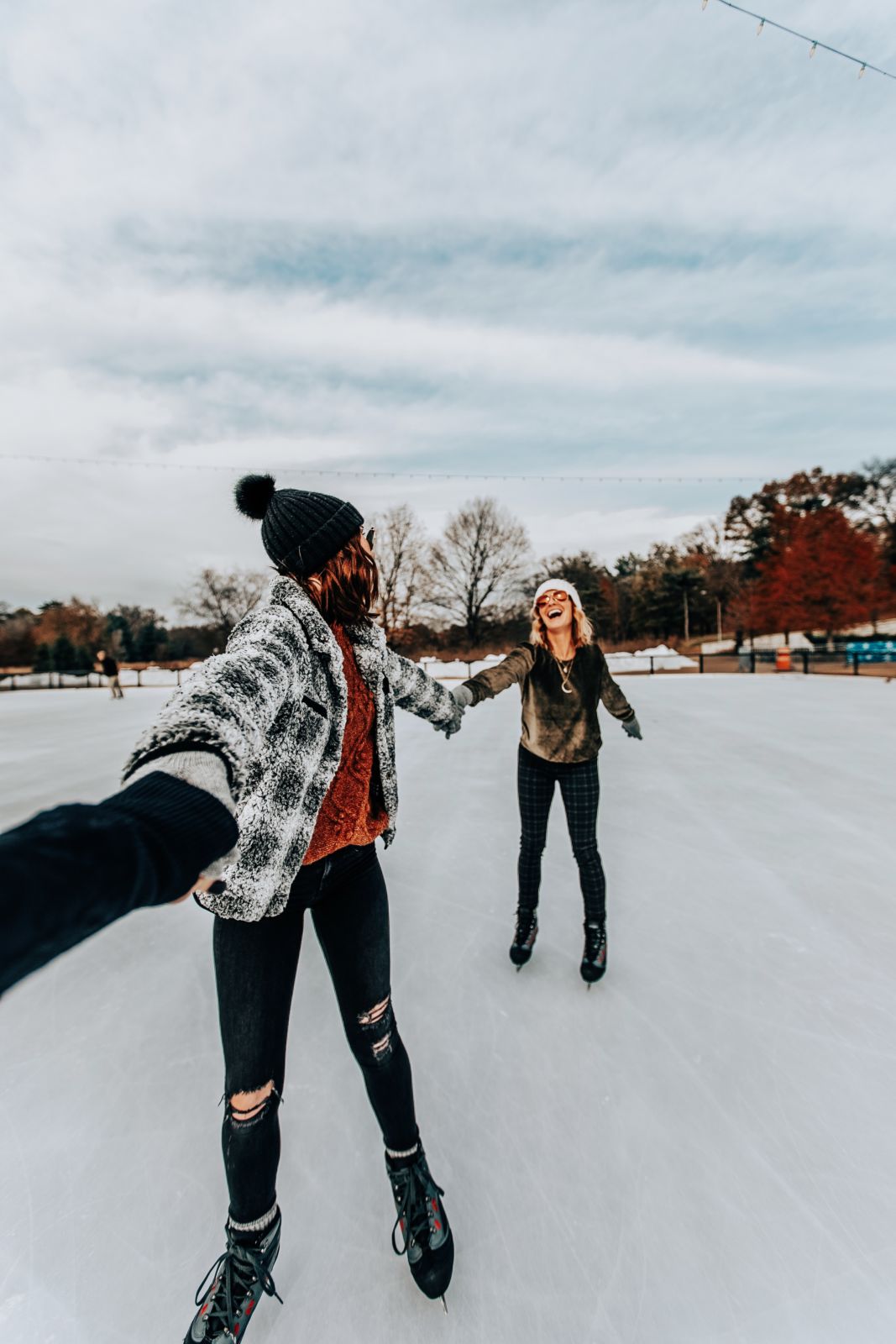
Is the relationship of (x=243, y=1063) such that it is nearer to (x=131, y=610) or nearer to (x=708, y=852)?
(x=708, y=852)

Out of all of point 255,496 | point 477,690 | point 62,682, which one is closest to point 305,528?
point 255,496

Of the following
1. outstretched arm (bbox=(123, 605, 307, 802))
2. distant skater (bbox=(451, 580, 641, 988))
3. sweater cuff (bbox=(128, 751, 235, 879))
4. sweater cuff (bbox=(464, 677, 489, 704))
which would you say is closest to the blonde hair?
distant skater (bbox=(451, 580, 641, 988))

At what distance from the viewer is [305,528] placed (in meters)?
1.12

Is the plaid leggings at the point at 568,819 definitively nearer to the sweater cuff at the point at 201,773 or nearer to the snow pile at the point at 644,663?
the sweater cuff at the point at 201,773

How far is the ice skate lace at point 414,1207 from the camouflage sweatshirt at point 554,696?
3.95 ft

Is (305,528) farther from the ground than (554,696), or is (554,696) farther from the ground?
(305,528)

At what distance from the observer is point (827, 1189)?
140cm

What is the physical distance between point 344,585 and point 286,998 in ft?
2.41

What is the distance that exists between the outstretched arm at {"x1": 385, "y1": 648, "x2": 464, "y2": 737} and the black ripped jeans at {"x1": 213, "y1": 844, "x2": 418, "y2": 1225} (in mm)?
379

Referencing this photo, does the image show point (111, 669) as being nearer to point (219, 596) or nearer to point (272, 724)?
point (272, 724)

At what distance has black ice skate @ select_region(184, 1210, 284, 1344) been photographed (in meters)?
1.09

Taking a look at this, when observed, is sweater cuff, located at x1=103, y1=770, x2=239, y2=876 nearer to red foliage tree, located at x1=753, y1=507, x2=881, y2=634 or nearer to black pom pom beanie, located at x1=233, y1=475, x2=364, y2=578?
black pom pom beanie, located at x1=233, y1=475, x2=364, y2=578

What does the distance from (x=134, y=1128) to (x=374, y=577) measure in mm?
Result: 1502

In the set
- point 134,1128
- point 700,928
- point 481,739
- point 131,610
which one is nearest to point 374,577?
point 134,1128
